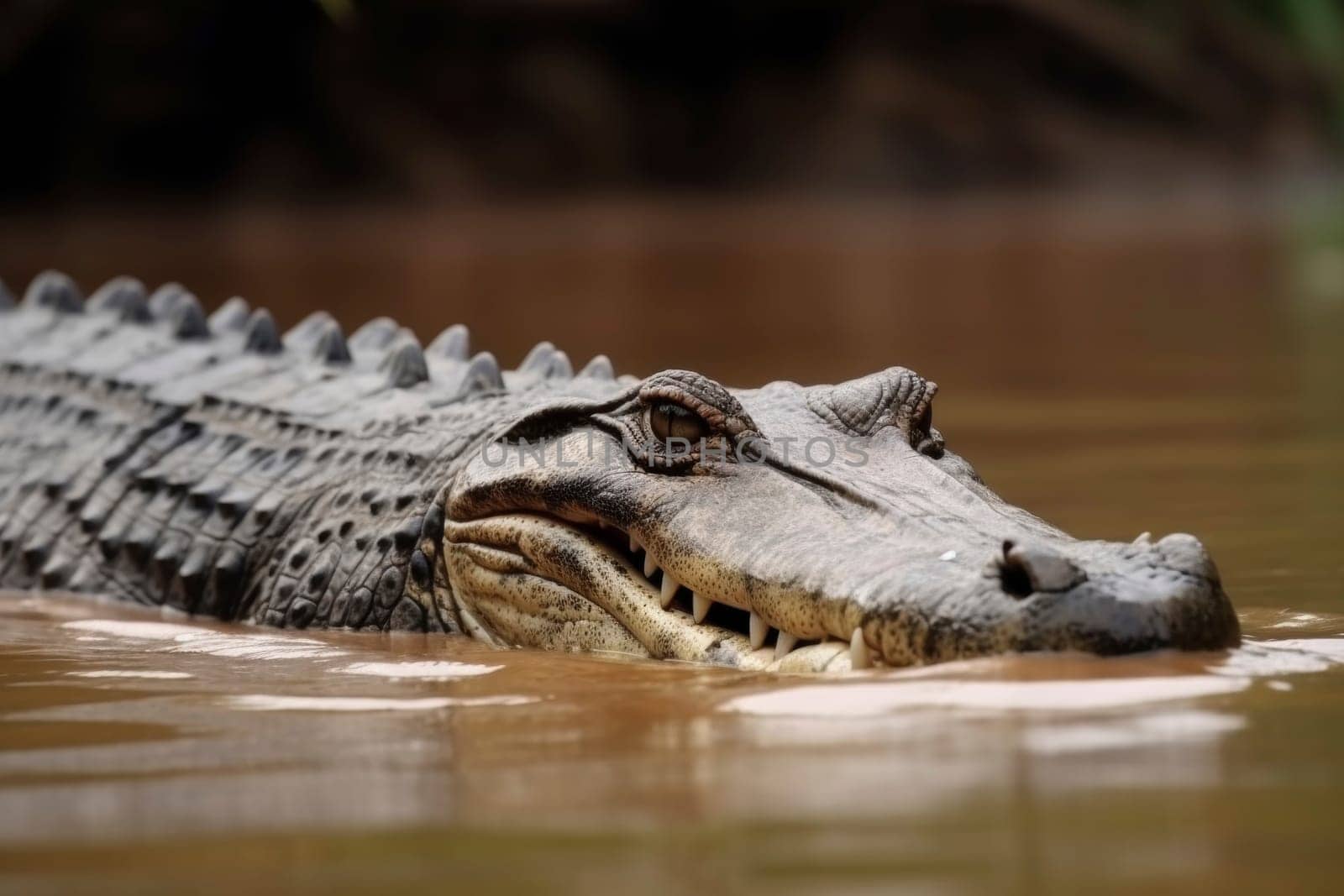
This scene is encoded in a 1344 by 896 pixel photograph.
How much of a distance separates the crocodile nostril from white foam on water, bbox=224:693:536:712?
2.62 feet

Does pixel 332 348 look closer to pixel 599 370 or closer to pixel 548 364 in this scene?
pixel 548 364

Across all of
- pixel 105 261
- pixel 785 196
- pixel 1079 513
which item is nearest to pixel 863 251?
pixel 105 261

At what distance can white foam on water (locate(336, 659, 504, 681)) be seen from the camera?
3264 millimetres

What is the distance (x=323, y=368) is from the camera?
5008mm

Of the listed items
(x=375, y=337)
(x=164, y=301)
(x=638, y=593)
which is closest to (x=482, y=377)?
(x=375, y=337)

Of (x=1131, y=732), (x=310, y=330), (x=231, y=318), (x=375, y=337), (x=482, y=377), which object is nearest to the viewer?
(x=1131, y=732)

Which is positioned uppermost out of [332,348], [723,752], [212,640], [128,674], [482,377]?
[332,348]

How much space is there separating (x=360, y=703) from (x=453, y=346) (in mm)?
2358

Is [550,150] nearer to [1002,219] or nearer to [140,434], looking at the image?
[1002,219]

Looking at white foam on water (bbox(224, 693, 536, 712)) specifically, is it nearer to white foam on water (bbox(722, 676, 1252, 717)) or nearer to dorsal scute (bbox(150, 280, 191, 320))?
white foam on water (bbox(722, 676, 1252, 717))

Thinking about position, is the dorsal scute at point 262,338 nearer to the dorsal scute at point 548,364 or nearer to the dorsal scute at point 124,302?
the dorsal scute at point 124,302

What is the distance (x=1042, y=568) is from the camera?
2.69m

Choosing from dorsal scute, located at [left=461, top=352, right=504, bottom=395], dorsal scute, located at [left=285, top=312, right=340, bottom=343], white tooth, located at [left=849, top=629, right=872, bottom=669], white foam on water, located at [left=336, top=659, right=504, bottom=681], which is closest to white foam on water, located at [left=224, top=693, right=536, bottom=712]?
white foam on water, located at [left=336, top=659, right=504, bottom=681]

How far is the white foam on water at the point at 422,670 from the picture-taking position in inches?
128
